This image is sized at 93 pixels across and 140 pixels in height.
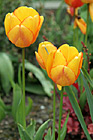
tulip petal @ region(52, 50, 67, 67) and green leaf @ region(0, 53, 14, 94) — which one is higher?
tulip petal @ region(52, 50, 67, 67)

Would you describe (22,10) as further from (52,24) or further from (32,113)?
(52,24)

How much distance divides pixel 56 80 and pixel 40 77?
1.66m

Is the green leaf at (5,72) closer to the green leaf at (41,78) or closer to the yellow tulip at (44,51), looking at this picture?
the green leaf at (41,78)

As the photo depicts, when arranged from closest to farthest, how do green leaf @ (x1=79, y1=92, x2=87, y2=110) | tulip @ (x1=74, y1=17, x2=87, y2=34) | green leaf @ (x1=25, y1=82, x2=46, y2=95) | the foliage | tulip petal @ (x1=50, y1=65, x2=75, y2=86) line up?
tulip petal @ (x1=50, y1=65, x2=75, y2=86), the foliage, green leaf @ (x1=79, y1=92, x2=87, y2=110), tulip @ (x1=74, y1=17, x2=87, y2=34), green leaf @ (x1=25, y1=82, x2=46, y2=95)

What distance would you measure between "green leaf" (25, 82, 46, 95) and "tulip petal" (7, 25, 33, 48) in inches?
63.0

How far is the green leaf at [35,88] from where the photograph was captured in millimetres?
2766

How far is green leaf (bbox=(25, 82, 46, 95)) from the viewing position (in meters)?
2.77

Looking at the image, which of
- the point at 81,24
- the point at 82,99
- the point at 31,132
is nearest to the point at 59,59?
the point at 31,132

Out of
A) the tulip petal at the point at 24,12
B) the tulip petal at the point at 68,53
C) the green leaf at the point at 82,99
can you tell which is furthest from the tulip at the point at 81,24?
the tulip petal at the point at 68,53

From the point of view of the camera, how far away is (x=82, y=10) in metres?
3.21

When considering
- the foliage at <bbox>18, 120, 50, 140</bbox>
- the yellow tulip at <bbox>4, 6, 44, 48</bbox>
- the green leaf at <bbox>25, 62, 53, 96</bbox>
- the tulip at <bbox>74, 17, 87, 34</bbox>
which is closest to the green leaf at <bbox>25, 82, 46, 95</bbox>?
the green leaf at <bbox>25, 62, 53, 96</bbox>

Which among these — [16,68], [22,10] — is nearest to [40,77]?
[16,68]

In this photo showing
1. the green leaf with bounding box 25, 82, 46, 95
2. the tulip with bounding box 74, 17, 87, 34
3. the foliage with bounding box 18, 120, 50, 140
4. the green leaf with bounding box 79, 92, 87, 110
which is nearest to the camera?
the foliage with bounding box 18, 120, 50, 140

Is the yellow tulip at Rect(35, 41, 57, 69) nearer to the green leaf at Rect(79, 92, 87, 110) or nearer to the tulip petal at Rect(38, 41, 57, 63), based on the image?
the tulip petal at Rect(38, 41, 57, 63)
